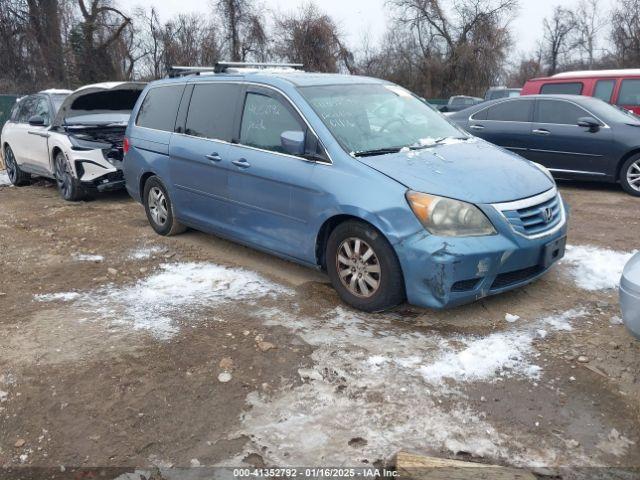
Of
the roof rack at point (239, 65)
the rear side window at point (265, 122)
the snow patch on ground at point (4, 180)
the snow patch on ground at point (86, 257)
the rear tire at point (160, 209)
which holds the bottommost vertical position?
the snow patch on ground at point (4, 180)

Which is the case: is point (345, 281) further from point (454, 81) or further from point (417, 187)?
→ point (454, 81)

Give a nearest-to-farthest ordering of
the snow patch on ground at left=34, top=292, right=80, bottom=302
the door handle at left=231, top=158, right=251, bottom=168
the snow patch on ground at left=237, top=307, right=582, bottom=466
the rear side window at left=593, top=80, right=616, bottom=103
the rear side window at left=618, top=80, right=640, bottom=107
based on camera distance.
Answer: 1. the snow patch on ground at left=237, top=307, right=582, bottom=466
2. the snow patch on ground at left=34, top=292, right=80, bottom=302
3. the door handle at left=231, top=158, right=251, bottom=168
4. the rear side window at left=618, top=80, right=640, bottom=107
5. the rear side window at left=593, top=80, right=616, bottom=103

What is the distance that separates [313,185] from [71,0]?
99.8ft

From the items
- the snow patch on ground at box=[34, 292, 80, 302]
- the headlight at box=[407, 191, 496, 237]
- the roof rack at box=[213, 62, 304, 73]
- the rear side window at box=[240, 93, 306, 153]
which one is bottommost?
the snow patch on ground at box=[34, 292, 80, 302]

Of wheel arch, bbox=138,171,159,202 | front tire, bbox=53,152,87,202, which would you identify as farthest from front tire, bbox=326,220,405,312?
front tire, bbox=53,152,87,202

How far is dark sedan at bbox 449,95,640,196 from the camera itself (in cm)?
801

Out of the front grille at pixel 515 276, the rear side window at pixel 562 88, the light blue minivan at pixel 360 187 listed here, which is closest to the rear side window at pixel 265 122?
the light blue minivan at pixel 360 187

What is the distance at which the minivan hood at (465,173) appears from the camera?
3.94m

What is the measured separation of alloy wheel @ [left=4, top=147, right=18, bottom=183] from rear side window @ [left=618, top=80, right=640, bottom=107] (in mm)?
10501

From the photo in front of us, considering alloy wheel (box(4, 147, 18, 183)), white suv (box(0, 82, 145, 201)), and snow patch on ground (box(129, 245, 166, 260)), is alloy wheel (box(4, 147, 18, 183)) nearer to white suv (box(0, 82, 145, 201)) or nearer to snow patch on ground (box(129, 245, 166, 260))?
white suv (box(0, 82, 145, 201))

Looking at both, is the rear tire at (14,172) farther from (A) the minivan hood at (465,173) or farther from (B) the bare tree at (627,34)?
(B) the bare tree at (627,34)

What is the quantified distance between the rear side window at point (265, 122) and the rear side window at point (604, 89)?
751 cm

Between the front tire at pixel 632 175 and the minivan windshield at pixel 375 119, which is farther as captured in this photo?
the front tire at pixel 632 175

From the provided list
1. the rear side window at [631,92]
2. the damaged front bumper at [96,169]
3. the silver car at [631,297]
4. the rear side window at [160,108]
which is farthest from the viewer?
the rear side window at [631,92]
